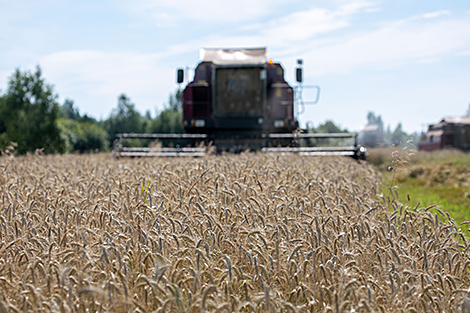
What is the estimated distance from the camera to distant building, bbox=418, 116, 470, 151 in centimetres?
4334

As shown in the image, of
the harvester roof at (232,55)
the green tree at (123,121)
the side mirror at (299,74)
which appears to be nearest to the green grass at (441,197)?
the side mirror at (299,74)

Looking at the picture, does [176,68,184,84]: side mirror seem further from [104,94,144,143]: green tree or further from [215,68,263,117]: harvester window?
[104,94,144,143]: green tree

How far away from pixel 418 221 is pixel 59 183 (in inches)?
143

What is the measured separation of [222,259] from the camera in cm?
258

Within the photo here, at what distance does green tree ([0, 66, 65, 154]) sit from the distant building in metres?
36.3

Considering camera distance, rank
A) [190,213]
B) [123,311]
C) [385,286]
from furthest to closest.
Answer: [190,213] < [385,286] < [123,311]

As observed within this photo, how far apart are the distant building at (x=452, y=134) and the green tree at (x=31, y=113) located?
3627 cm

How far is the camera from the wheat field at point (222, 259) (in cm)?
205

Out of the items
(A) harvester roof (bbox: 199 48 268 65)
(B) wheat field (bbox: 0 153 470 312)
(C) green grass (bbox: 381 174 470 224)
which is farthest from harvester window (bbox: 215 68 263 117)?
(B) wheat field (bbox: 0 153 470 312)

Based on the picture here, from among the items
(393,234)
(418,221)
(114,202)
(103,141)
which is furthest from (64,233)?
(103,141)

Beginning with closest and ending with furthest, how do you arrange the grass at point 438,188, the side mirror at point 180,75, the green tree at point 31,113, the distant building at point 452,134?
the grass at point 438,188 < the side mirror at point 180,75 < the green tree at point 31,113 < the distant building at point 452,134

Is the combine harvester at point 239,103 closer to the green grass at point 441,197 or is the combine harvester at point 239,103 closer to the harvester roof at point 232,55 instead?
the harvester roof at point 232,55

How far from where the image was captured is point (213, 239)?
263cm

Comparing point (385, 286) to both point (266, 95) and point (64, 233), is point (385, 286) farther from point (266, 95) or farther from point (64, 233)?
point (266, 95)
